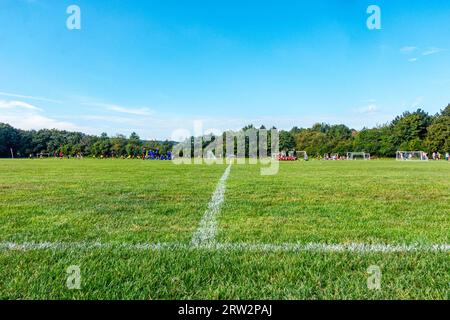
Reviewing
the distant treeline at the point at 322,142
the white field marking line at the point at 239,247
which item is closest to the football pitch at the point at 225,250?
the white field marking line at the point at 239,247

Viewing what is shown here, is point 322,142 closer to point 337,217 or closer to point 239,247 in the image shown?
point 337,217

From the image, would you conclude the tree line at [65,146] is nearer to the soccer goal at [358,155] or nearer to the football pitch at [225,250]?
the soccer goal at [358,155]

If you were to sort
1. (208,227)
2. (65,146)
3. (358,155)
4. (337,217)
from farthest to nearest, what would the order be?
(65,146) → (358,155) → (337,217) → (208,227)

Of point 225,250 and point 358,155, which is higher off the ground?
point 225,250

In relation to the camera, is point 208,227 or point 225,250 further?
point 208,227

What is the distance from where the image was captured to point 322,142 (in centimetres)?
8000

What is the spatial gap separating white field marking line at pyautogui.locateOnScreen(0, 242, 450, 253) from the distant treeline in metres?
65.1

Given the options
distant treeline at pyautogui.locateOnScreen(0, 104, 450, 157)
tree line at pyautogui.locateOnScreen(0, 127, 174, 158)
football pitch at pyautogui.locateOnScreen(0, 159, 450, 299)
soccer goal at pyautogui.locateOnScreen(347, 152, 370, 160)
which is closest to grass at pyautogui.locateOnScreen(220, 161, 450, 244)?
football pitch at pyautogui.locateOnScreen(0, 159, 450, 299)

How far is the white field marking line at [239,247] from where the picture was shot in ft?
9.58

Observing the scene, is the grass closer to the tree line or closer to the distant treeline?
the distant treeline

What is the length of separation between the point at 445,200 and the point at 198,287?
5.57 meters

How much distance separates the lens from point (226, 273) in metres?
2.39

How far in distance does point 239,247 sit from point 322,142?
8078 centimetres

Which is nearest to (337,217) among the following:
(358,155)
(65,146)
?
(358,155)
